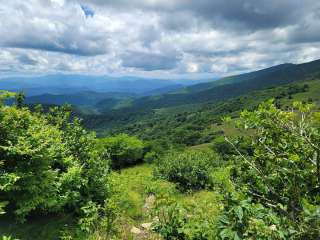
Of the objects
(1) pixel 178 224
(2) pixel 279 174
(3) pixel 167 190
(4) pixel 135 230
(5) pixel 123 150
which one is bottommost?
(5) pixel 123 150

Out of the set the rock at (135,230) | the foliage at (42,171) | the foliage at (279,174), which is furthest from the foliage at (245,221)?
the foliage at (42,171)

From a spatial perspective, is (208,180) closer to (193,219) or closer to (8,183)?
(193,219)

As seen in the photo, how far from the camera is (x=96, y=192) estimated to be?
35.8ft

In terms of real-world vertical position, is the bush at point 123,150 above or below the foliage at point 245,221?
below

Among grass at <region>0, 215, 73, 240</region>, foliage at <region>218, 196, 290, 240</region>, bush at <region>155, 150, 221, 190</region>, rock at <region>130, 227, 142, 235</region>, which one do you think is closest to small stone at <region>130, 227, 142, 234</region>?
rock at <region>130, 227, 142, 235</region>

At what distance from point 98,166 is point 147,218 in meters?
2.49

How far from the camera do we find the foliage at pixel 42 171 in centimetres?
845

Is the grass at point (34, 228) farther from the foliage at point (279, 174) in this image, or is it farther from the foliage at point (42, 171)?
the foliage at point (279, 174)

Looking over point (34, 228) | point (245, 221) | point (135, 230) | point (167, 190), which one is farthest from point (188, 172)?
point (245, 221)

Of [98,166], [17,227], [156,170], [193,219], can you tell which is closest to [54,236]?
[17,227]

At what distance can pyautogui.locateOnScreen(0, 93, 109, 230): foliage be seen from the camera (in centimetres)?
845

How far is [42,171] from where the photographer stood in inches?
343

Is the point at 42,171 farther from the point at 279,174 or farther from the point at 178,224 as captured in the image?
the point at 279,174

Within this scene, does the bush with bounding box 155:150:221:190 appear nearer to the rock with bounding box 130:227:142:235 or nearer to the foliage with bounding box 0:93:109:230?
the foliage with bounding box 0:93:109:230
